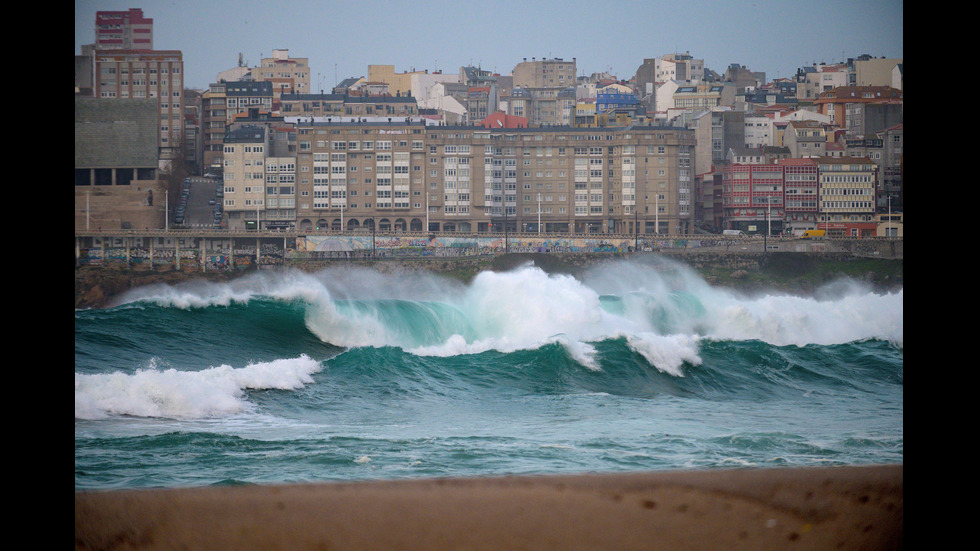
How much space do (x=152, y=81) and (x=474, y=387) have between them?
18.7 meters

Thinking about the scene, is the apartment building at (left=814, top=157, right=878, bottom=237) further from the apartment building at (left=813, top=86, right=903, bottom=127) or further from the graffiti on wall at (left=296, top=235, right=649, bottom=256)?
the graffiti on wall at (left=296, top=235, right=649, bottom=256)

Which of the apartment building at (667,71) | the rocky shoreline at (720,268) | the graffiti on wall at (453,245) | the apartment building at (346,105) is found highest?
the apartment building at (667,71)

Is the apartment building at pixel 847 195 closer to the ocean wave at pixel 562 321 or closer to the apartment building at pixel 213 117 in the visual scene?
the ocean wave at pixel 562 321

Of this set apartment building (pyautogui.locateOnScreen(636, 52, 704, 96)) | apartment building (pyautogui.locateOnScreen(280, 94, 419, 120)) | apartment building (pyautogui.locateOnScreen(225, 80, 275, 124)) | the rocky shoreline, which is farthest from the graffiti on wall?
apartment building (pyautogui.locateOnScreen(225, 80, 275, 124))

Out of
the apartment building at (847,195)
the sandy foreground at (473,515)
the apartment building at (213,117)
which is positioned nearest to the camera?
the sandy foreground at (473,515)

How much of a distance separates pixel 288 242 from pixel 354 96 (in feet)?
31.4

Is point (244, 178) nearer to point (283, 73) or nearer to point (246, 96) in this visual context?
point (246, 96)

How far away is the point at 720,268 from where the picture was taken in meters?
16.6

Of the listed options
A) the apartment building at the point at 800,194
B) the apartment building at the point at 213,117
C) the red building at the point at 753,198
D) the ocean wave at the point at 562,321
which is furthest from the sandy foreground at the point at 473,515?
the apartment building at the point at 213,117

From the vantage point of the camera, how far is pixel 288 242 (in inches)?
640

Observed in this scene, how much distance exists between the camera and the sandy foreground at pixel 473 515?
76 cm

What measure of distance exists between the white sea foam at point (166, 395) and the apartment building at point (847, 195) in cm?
1497
